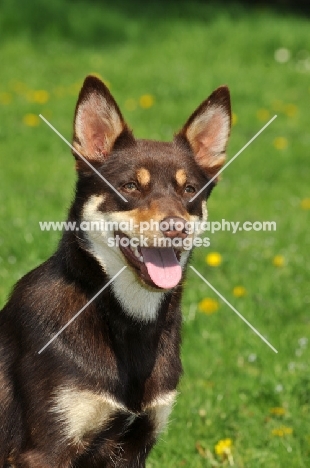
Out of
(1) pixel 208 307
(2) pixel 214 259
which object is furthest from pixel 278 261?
(1) pixel 208 307

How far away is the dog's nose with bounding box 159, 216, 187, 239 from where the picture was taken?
339 cm

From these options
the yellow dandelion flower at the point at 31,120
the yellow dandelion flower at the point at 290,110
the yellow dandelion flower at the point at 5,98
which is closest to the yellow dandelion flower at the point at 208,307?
the yellow dandelion flower at the point at 31,120

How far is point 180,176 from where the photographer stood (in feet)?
12.3

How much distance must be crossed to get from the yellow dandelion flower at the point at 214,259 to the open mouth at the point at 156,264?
2788 mm

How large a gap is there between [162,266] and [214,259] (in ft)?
9.44

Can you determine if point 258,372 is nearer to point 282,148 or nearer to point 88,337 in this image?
point 88,337

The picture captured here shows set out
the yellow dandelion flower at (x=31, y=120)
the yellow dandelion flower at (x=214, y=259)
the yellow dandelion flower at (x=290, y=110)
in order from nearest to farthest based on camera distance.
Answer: the yellow dandelion flower at (x=214, y=259) → the yellow dandelion flower at (x=31, y=120) → the yellow dandelion flower at (x=290, y=110)

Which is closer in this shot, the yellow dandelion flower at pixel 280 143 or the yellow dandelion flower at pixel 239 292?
the yellow dandelion flower at pixel 239 292

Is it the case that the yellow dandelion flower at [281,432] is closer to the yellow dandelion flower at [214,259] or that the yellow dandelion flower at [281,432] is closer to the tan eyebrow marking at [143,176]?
the tan eyebrow marking at [143,176]

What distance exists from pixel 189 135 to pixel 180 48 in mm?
Answer: 9494

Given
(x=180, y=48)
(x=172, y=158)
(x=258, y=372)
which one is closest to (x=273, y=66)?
(x=180, y=48)

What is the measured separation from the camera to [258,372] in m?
5.12

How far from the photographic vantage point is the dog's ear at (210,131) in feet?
13.0

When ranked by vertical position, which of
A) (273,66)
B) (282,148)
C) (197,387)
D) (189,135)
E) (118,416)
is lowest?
(273,66)
